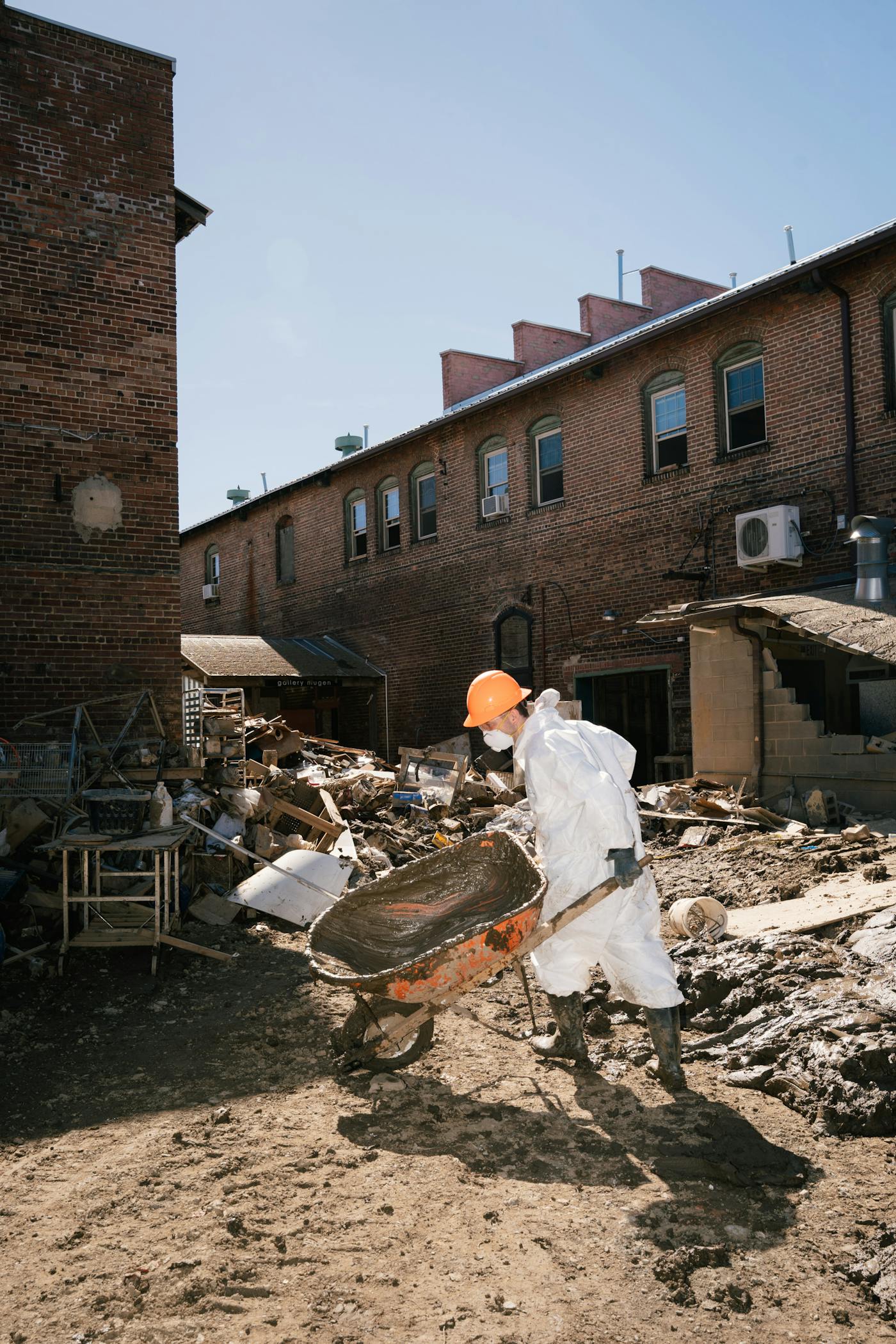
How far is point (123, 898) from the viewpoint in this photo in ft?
26.2

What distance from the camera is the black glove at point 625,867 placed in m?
5.32

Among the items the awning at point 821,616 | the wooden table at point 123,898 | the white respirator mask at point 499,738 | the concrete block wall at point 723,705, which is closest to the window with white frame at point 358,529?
the awning at point 821,616

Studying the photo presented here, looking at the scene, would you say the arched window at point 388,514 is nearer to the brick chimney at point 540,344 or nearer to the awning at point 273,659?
the awning at point 273,659

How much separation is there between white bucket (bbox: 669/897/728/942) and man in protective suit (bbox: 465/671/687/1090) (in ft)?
6.51

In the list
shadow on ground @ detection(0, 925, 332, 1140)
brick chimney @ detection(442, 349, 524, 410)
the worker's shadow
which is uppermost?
brick chimney @ detection(442, 349, 524, 410)

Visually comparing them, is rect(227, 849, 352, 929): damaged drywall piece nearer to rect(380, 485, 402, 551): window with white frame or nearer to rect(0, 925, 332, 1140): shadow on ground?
rect(0, 925, 332, 1140): shadow on ground

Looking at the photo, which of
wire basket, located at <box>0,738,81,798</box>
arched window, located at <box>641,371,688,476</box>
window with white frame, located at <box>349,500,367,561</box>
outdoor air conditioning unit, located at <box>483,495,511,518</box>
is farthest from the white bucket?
window with white frame, located at <box>349,500,367,561</box>

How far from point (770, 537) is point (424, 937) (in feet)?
30.4

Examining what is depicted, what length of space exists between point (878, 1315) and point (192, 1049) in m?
4.25

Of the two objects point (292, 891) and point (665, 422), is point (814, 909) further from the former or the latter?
point (665, 422)

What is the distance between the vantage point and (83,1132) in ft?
16.9

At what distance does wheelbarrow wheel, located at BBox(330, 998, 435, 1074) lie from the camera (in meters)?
5.46

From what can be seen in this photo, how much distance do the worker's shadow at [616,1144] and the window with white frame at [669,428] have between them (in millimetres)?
12617

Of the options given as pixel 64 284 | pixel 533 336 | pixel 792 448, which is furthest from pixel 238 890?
pixel 533 336
